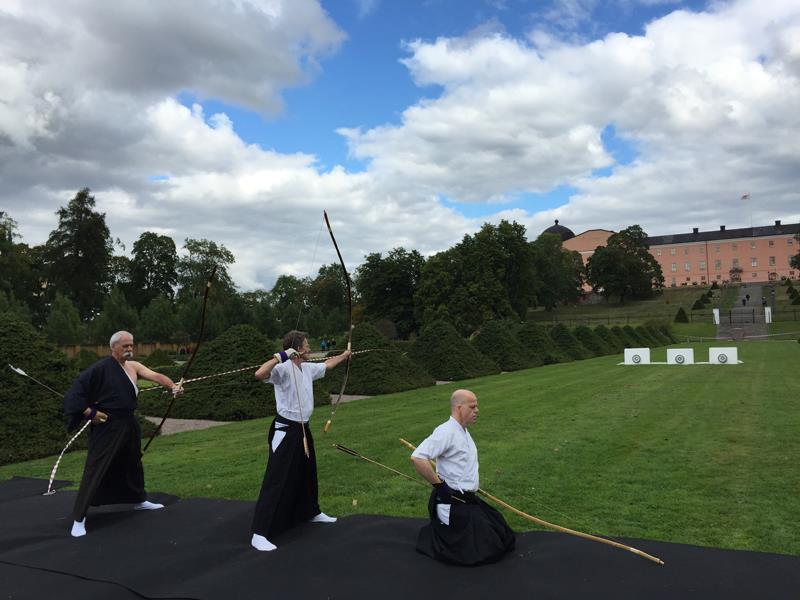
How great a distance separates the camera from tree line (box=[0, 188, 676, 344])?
4759 centimetres

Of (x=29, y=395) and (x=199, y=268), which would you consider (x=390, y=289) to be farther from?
(x=29, y=395)

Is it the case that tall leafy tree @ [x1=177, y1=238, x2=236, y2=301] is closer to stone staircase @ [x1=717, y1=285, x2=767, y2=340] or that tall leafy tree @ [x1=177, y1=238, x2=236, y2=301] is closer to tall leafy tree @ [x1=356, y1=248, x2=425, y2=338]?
tall leafy tree @ [x1=356, y1=248, x2=425, y2=338]

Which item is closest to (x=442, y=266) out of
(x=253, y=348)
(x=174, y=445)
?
(x=253, y=348)

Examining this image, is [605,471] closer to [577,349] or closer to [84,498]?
[84,498]

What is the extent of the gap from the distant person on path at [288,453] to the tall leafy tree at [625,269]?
102 metres

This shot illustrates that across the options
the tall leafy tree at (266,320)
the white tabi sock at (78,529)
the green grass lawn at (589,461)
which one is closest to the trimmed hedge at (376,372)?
the green grass lawn at (589,461)

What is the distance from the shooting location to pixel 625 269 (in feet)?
328

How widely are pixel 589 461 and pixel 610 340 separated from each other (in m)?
34.1

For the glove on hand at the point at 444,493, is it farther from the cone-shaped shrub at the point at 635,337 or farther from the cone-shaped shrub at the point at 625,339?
the cone-shaped shrub at the point at 635,337

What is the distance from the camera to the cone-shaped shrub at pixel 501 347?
92.3 feet

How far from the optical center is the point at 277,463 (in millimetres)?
5598

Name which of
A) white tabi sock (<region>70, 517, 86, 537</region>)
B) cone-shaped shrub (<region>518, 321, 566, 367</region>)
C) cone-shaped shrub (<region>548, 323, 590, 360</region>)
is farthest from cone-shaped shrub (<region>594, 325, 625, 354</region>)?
white tabi sock (<region>70, 517, 86, 537</region>)

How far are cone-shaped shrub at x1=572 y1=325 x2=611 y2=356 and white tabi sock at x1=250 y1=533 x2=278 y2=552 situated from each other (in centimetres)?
3520

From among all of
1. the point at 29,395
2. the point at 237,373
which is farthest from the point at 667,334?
the point at 29,395
